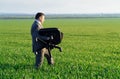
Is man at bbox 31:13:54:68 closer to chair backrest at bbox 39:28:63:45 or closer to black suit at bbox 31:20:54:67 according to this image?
black suit at bbox 31:20:54:67

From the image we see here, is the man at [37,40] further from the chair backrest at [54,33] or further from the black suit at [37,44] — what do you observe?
the chair backrest at [54,33]

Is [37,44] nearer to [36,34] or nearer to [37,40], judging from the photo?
[37,40]

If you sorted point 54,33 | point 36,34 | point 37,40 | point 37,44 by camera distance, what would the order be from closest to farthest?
point 54,33 → point 36,34 → point 37,40 → point 37,44

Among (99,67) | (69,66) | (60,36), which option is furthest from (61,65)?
(60,36)

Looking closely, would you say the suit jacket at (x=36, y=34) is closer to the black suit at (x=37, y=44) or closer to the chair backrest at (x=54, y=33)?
the black suit at (x=37, y=44)

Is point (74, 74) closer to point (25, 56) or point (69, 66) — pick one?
point (69, 66)

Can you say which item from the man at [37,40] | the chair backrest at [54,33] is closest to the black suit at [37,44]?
the man at [37,40]

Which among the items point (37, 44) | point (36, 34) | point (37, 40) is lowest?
point (37, 44)

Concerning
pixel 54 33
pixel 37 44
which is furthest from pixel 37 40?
pixel 54 33

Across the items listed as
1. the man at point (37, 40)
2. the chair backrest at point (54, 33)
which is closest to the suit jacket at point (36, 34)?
the man at point (37, 40)

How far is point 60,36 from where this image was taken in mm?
11805

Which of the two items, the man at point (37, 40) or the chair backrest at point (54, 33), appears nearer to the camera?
the chair backrest at point (54, 33)

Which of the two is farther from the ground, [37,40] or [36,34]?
[36,34]

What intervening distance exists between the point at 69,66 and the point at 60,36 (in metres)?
2.22
